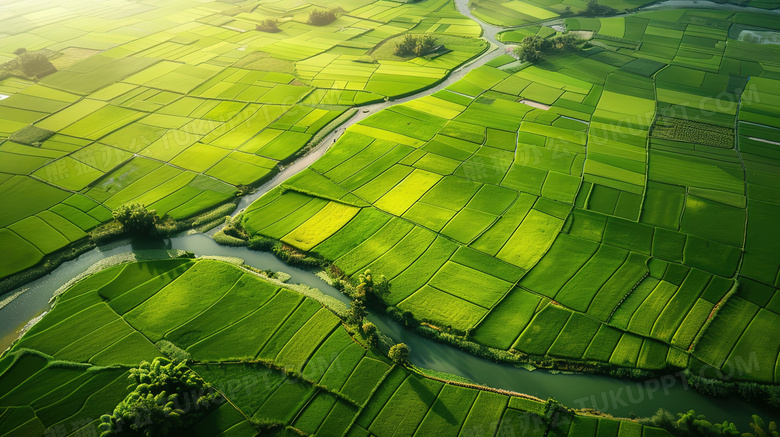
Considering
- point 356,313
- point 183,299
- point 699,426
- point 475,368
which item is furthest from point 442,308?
point 183,299

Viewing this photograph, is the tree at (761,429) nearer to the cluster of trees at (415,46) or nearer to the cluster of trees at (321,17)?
the cluster of trees at (415,46)

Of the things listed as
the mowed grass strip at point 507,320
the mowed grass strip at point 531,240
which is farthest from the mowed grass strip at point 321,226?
the mowed grass strip at point 507,320

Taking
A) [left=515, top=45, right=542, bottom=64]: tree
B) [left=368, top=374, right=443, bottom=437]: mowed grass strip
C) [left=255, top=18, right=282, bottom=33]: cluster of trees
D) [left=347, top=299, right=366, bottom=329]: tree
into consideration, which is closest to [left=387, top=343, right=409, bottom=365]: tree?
[left=368, top=374, right=443, bottom=437]: mowed grass strip

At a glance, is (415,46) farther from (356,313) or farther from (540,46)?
(356,313)

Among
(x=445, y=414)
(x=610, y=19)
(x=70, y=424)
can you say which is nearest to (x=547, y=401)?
(x=445, y=414)

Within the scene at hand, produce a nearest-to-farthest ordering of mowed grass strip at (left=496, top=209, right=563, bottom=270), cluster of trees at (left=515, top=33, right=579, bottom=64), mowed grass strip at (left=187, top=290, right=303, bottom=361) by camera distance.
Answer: mowed grass strip at (left=187, top=290, right=303, bottom=361) < mowed grass strip at (left=496, top=209, right=563, bottom=270) < cluster of trees at (left=515, top=33, right=579, bottom=64)

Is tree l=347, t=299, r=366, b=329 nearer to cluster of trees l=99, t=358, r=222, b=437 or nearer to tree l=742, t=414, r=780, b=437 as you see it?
cluster of trees l=99, t=358, r=222, b=437

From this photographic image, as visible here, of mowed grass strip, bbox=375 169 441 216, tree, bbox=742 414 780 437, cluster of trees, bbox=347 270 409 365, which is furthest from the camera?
mowed grass strip, bbox=375 169 441 216
